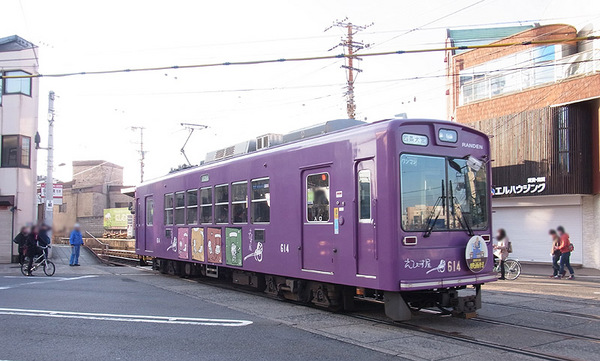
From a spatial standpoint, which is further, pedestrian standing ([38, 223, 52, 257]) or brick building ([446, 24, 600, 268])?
brick building ([446, 24, 600, 268])

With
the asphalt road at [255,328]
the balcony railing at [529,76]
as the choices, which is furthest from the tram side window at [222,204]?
the balcony railing at [529,76]

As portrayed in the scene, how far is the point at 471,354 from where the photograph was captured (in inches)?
245

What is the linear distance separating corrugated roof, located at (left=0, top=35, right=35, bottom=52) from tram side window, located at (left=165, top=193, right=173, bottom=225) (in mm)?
10309

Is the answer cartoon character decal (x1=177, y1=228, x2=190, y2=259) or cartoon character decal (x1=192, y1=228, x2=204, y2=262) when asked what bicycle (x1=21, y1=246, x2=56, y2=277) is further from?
cartoon character decal (x1=192, y1=228, x2=204, y2=262)

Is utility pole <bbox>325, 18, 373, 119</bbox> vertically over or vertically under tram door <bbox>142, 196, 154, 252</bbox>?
over

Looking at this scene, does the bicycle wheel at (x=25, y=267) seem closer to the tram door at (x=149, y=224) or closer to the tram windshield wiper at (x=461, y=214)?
the tram door at (x=149, y=224)

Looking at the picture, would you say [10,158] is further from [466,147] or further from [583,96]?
[583,96]

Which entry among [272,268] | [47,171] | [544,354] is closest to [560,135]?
[272,268]

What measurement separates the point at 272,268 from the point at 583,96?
554 inches

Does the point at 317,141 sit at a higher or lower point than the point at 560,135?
lower

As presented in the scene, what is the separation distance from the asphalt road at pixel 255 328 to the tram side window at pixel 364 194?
66.4 inches

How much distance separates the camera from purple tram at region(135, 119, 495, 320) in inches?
297

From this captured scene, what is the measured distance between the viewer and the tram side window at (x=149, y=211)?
16875 mm

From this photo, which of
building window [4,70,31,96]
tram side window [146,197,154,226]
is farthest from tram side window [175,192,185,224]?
building window [4,70,31,96]
